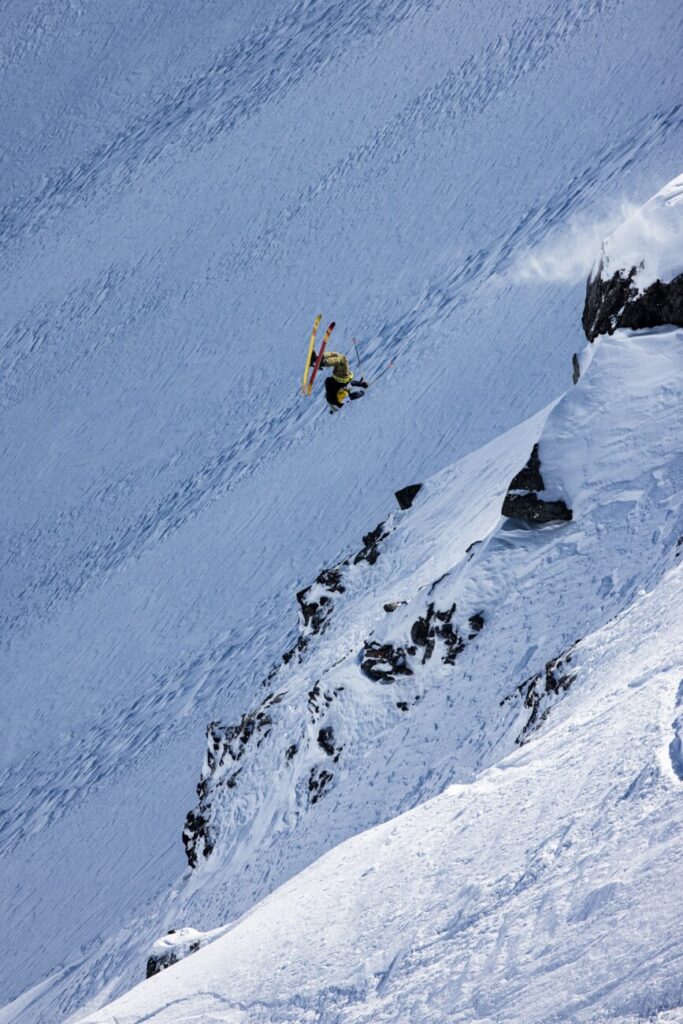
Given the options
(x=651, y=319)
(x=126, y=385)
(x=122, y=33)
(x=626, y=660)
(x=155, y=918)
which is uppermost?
(x=122, y=33)

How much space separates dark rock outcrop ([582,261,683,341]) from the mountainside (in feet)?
0.14

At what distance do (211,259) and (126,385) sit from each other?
5.06 metres

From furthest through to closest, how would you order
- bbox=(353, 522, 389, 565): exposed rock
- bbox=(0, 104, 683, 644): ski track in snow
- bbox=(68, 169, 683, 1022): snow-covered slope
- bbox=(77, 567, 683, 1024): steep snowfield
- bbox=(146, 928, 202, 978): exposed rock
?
bbox=(0, 104, 683, 644): ski track in snow, bbox=(353, 522, 389, 565): exposed rock, bbox=(146, 928, 202, 978): exposed rock, bbox=(68, 169, 683, 1022): snow-covered slope, bbox=(77, 567, 683, 1024): steep snowfield

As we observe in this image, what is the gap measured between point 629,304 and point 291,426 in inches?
678

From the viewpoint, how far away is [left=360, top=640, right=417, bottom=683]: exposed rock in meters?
12.8

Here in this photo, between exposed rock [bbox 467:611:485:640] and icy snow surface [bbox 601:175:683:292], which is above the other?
icy snow surface [bbox 601:175:683:292]

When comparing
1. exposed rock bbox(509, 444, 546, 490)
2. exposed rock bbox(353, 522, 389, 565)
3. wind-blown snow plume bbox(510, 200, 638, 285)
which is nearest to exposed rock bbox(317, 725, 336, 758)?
exposed rock bbox(509, 444, 546, 490)

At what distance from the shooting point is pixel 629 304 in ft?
38.7

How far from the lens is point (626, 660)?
865 centimetres

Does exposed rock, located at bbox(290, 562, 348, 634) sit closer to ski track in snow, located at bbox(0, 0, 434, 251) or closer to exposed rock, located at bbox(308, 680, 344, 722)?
exposed rock, located at bbox(308, 680, 344, 722)

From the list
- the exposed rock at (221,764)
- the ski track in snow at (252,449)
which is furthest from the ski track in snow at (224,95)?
the exposed rock at (221,764)

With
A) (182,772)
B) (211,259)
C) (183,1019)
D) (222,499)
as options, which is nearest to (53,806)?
(182,772)

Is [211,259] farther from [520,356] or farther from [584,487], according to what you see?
[584,487]

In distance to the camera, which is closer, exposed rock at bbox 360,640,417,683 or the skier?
exposed rock at bbox 360,640,417,683
